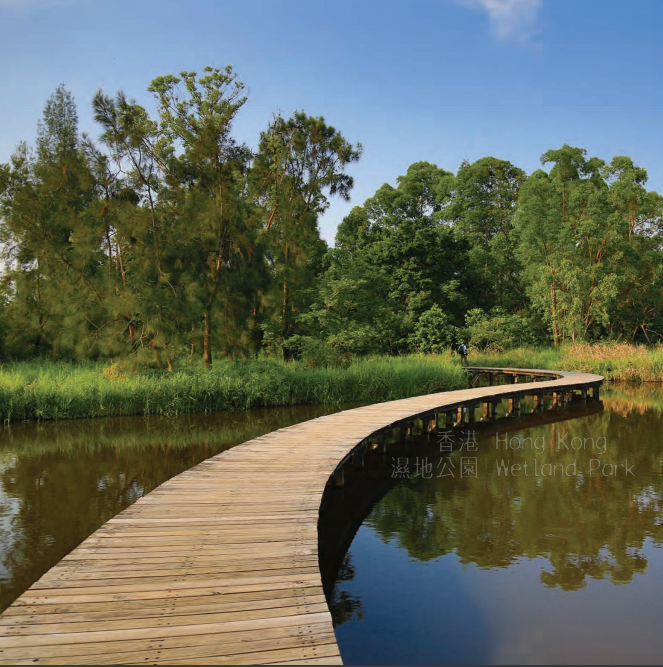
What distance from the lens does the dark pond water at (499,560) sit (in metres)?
4.48

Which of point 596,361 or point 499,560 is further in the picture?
point 596,361

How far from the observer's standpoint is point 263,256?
19625 mm

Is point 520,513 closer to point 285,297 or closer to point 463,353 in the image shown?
point 463,353

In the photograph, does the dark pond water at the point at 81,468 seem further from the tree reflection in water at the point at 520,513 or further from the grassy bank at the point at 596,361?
the grassy bank at the point at 596,361

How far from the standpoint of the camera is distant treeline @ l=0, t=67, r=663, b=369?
1630 cm

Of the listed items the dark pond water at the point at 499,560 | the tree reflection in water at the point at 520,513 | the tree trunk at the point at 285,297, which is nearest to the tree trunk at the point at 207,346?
the tree trunk at the point at 285,297

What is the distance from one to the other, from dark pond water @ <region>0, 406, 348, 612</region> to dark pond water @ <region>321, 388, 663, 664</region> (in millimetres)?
2657

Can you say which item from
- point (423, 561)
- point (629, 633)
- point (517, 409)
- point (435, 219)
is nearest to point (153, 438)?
point (423, 561)

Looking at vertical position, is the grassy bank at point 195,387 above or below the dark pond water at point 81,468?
above

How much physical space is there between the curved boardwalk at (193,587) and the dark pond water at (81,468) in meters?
1.07

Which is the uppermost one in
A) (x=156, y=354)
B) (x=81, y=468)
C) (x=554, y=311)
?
(x=554, y=311)

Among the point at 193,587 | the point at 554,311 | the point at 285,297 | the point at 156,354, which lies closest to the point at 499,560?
the point at 193,587

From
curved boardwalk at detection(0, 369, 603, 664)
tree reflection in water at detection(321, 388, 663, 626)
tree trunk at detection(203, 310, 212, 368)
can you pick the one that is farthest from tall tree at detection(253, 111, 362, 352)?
curved boardwalk at detection(0, 369, 603, 664)

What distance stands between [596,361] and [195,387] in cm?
1833
